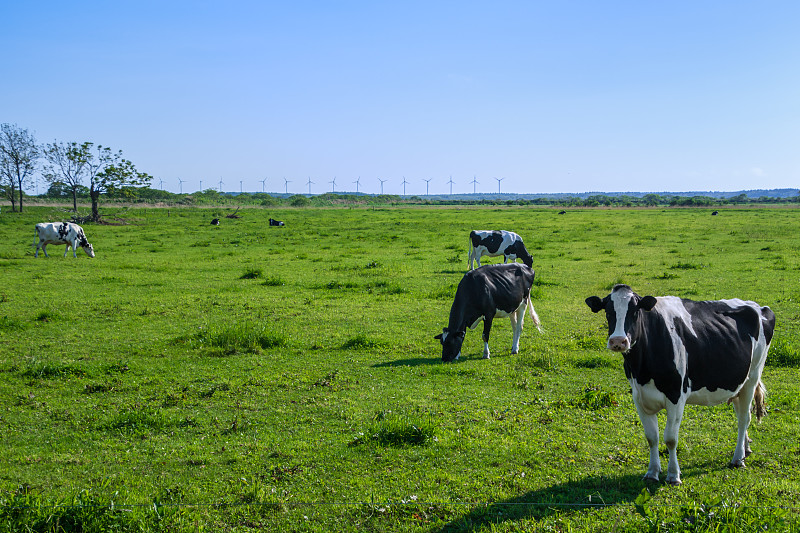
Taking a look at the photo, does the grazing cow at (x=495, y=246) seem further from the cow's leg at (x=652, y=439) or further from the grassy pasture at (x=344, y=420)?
the cow's leg at (x=652, y=439)

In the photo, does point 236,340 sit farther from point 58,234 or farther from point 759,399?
point 58,234

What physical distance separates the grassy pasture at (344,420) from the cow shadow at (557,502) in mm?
23

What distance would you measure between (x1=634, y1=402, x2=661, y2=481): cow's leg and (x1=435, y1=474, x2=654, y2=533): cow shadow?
13 centimetres

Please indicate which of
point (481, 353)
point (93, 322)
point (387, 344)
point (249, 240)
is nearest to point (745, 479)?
point (481, 353)

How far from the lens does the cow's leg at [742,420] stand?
6.92 metres

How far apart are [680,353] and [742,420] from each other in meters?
1.56

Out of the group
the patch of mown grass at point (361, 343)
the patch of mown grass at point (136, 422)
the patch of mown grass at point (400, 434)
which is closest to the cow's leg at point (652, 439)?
the patch of mown grass at point (400, 434)

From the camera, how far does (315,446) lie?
768 cm

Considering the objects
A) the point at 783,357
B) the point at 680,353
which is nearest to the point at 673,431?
the point at 680,353

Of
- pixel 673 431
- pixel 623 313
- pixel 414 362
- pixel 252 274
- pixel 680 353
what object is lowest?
pixel 414 362

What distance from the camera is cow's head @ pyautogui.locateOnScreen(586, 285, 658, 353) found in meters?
6.05

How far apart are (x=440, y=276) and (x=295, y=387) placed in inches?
494

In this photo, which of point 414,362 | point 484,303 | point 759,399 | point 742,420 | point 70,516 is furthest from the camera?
point 484,303

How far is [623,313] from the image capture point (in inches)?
244
